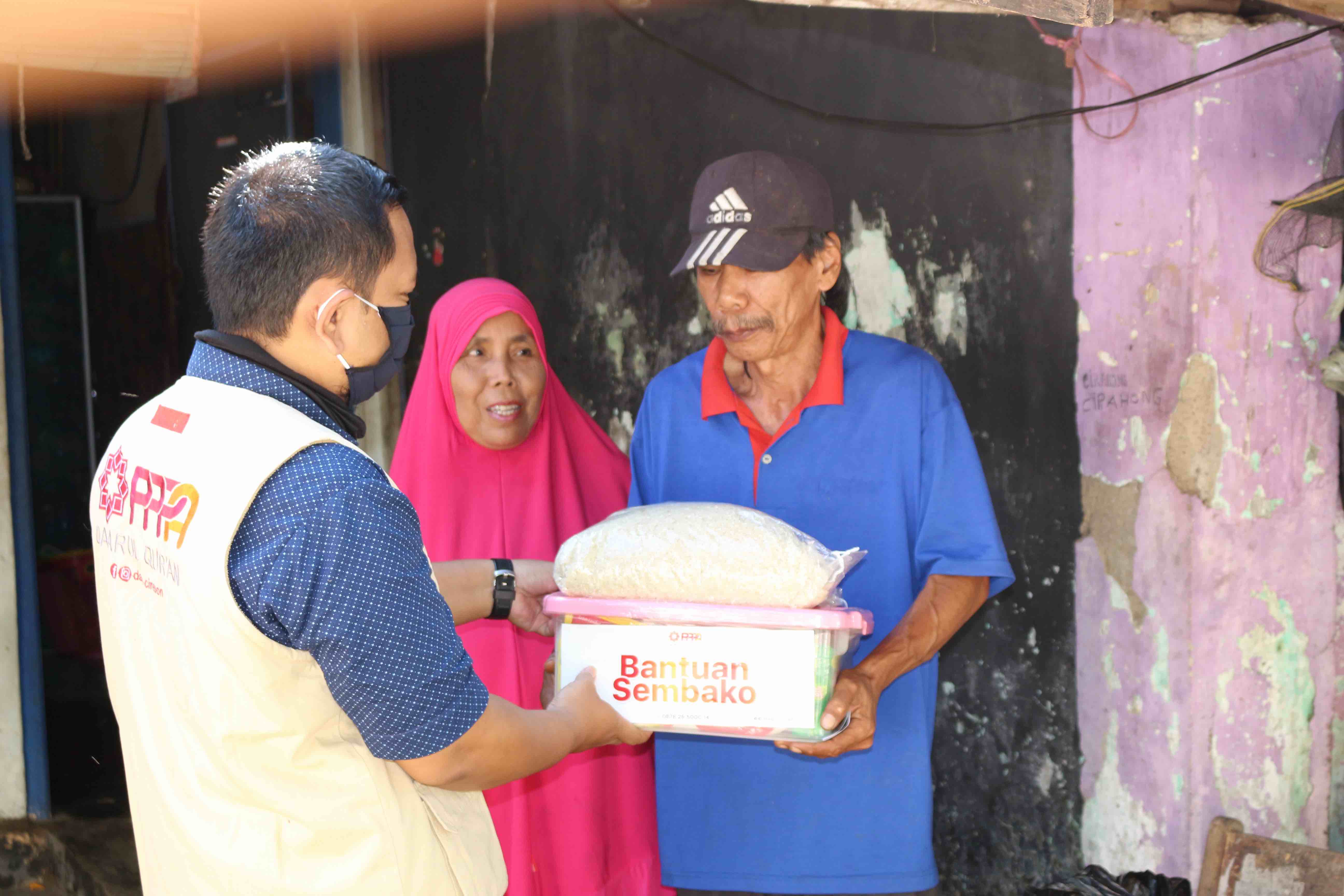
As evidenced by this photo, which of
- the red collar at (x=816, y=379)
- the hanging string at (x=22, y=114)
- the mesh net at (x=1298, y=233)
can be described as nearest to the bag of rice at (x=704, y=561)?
the red collar at (x=816, y=379)

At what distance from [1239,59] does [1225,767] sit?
5.60 feet

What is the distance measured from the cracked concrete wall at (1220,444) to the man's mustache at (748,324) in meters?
1.16

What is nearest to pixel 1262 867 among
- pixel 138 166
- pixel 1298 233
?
pixel 1298 233

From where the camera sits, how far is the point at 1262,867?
108 inches

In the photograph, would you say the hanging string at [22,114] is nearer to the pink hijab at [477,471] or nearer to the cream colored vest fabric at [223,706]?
the pink hijab at [477,471]

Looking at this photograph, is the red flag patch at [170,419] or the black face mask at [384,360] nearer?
the red flag patch at [170,419]

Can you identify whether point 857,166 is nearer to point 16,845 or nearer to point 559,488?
point 559,488

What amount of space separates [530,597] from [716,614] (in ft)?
2.26

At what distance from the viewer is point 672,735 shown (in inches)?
90.1

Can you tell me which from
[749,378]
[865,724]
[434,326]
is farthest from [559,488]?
[865,724]

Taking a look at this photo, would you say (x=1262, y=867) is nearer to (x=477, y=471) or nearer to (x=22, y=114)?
(x=477, y=471)

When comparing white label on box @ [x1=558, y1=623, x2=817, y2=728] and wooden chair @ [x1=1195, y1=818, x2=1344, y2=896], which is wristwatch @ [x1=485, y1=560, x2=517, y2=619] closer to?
white label on box @ [x1=558, y1=623, x2=817, y2=728]

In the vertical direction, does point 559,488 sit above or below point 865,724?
above

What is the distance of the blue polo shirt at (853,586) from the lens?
2162 millimetres
